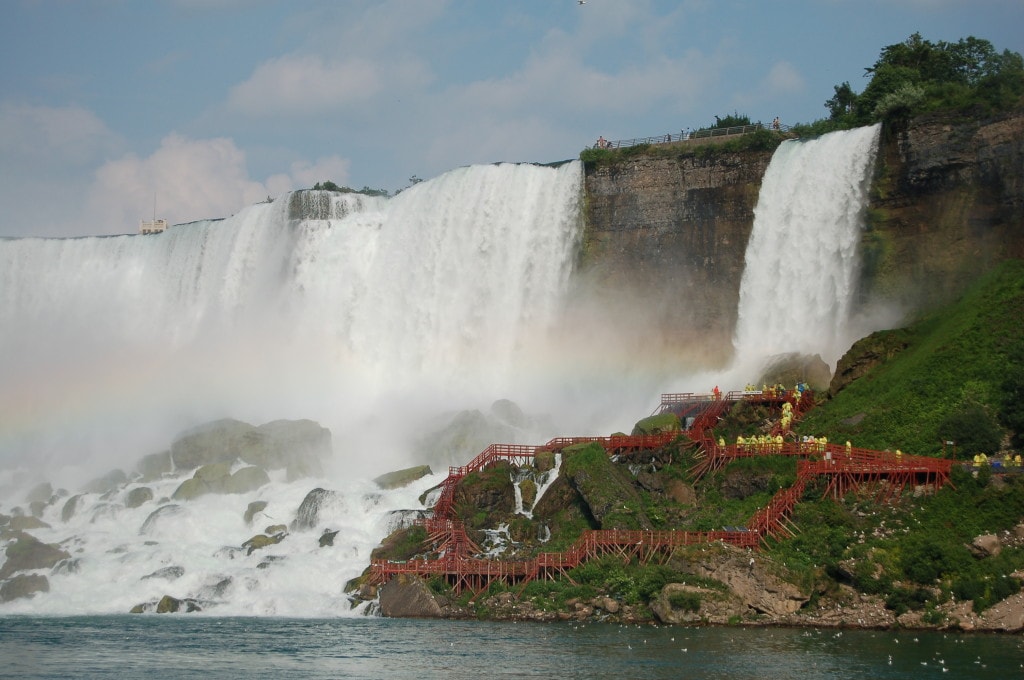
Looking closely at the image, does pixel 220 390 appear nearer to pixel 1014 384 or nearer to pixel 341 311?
pixel 341 311

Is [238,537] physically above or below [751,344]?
below

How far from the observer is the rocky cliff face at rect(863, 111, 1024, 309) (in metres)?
56.2

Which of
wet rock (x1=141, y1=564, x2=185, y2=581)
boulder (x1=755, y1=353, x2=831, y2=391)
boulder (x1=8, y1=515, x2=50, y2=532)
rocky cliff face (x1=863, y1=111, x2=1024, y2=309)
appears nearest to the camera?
wet rock (x1=141, y1=564, x2=185, y2=581)

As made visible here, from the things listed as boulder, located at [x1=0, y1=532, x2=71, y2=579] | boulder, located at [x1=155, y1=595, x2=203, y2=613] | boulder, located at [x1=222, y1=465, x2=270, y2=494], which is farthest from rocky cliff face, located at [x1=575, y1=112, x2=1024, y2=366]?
boulder, located at [x1=0, y1=532, x2=71, y2=579]

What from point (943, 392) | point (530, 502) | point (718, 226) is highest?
point (718, 226)

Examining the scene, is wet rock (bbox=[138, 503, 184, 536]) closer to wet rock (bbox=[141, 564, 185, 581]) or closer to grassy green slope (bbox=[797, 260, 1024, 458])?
wet rock (bbox=[141, 564, 185, 581])

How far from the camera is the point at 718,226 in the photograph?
6794cm

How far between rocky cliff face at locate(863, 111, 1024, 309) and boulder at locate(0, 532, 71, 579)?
36.3 meters

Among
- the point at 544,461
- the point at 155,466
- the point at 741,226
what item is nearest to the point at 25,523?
the point at 155,466

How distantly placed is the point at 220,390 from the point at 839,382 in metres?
39.1

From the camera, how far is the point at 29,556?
181 ft

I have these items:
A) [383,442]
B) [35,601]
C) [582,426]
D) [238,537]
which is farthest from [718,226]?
[35,601]

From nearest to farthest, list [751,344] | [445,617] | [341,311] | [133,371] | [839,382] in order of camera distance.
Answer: [445,617], [839,382], [751,344], [341,311], [133,371]

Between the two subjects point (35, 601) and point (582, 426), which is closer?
point (35, 601)
